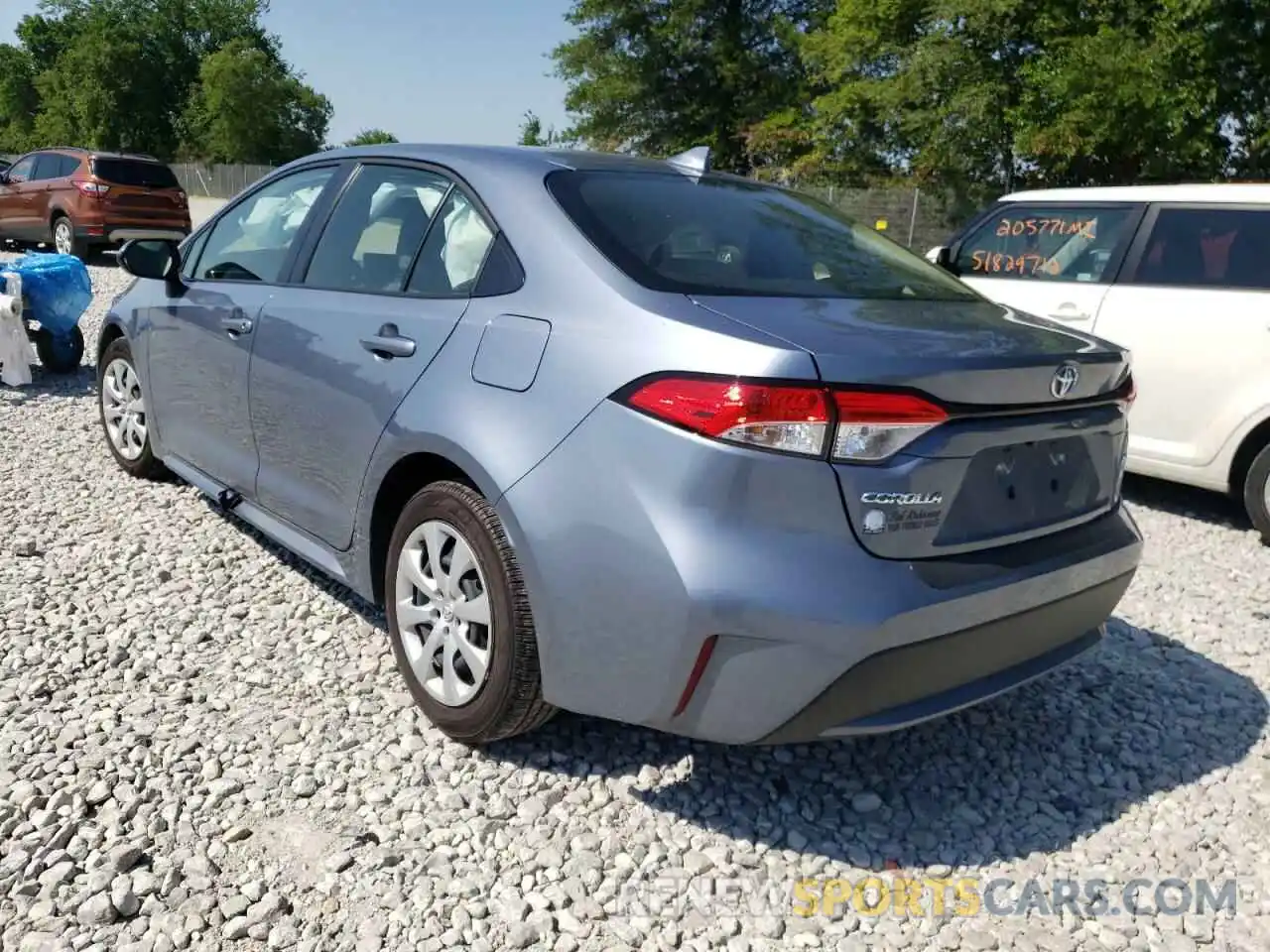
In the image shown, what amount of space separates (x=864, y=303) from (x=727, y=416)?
0.66m

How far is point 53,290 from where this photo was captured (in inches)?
286

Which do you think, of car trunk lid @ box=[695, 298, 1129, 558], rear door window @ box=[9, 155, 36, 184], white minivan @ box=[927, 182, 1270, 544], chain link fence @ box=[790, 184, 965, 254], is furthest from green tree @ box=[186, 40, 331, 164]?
car trunk lid @ box=[695, 298, 1129, 558]

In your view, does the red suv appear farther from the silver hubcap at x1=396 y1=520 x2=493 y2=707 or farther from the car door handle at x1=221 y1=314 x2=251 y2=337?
the silver hubcap at x1=396 y1=520 x2=493 y2=707

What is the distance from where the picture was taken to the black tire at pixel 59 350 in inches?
287

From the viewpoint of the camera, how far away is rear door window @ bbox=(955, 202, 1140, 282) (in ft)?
18.9

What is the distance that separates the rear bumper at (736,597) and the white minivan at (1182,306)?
330cm

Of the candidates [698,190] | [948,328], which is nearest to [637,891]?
[948,328]

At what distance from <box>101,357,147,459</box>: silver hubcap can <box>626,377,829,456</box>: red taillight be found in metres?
3.49

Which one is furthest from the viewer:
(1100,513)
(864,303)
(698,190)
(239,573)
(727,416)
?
(239,573)

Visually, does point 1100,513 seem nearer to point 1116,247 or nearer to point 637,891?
point 637,891

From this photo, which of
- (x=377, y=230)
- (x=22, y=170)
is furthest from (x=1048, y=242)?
(x=22, y=170)

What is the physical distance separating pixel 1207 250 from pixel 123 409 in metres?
5.50

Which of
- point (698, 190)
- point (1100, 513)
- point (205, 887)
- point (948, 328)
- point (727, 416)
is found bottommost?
point (205, 887)

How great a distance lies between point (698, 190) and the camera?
3156 mm
